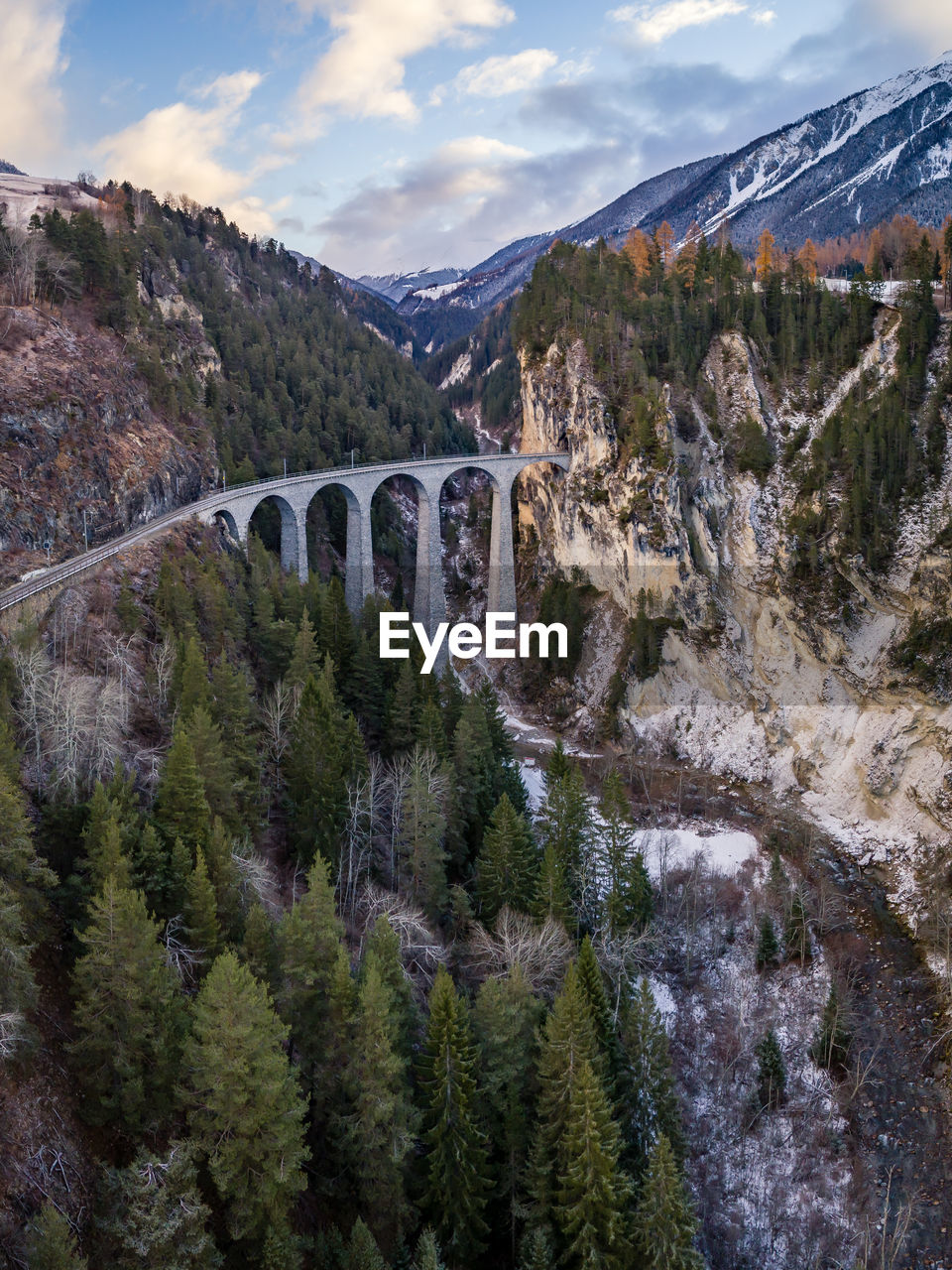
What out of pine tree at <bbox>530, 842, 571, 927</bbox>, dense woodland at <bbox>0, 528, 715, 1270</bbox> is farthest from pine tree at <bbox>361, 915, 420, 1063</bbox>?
pine tree at <bbox>530, 842, 571, 927</bbox>

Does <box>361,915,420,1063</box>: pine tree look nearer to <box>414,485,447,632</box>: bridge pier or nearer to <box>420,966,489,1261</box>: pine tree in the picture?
<box>420,966,489,1261</box>: pine tree

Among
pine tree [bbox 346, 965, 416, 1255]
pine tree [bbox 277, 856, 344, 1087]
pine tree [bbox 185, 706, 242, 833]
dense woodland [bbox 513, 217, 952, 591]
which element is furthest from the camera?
dense woodland [bbox 513, 217, 952, 591]

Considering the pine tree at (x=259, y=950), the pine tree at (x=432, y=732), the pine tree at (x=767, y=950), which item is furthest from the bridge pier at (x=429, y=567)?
the pine tree at (x=259, y=950)

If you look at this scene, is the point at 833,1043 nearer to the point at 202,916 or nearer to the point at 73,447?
the point at 202,916

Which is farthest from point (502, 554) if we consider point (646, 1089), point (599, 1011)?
point (646, 1089)

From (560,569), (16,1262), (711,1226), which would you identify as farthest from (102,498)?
(711,1226)

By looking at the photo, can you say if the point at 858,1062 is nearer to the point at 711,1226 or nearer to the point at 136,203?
the point at 711,1226

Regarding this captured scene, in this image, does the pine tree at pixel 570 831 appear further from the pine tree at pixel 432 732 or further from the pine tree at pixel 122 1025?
the pine tree at pixel 122 1025
